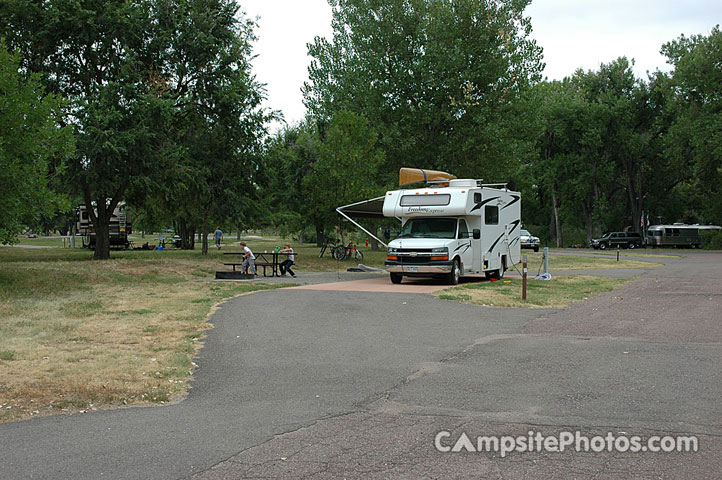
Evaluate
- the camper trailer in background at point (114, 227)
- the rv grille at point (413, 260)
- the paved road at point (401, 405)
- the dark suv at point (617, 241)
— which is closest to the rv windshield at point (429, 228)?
the rv grille at point (413, 260)

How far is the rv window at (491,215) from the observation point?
20328 mm

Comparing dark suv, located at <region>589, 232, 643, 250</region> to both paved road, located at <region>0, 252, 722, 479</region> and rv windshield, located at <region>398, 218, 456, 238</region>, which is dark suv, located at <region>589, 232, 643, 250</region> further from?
paved road, located at <region>0, 252, 722, 479</region>

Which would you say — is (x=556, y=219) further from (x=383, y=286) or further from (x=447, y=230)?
(x=383, y=286)

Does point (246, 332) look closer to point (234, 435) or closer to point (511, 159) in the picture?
point (234, 435)

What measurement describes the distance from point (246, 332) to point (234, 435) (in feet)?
18.0

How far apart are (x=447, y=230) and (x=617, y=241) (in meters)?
43.9

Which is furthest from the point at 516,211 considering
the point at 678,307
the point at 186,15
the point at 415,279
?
the point at 186,15

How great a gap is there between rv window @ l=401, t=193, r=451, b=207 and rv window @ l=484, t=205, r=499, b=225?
5.25ft

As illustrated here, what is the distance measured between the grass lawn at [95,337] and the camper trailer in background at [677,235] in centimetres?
5127

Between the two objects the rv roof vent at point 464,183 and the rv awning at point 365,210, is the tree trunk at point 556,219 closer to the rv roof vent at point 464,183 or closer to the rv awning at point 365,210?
the rv awning at point 365,210

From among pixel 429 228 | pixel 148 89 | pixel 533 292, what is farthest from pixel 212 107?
pixel 533 292

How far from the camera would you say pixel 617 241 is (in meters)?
58.2

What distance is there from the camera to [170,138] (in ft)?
94.2

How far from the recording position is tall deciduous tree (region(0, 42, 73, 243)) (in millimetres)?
15414
